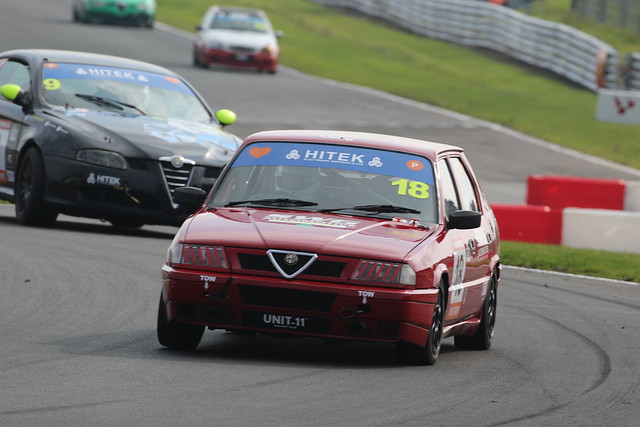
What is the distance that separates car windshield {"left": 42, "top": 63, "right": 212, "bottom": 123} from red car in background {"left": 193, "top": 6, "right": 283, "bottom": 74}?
70.4 ft

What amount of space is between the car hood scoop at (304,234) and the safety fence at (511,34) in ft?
105

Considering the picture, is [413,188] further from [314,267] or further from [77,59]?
[77,59]

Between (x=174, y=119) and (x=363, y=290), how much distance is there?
7.22 meters

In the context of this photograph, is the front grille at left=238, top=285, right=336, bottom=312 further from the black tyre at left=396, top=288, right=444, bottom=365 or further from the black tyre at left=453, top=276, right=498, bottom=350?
the black tyre at left=453, top=276, right=498, bottom=350

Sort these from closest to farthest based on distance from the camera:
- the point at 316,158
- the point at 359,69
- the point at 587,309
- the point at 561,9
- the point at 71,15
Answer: the point at 316,158, the point at 587,309, the point at 359,69, the point at 71,15, the point at 561,9

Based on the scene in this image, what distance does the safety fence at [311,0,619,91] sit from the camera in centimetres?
4108

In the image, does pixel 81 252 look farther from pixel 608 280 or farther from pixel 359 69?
pixel 359 69

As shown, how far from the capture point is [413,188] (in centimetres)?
924

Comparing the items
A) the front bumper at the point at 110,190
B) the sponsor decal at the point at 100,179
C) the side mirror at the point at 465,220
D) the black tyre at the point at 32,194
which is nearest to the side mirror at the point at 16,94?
the black tyre at the point at 32,194

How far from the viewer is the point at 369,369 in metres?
8.40

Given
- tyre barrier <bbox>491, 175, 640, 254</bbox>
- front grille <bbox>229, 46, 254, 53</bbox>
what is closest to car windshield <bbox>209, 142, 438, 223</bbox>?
tyre barrier <bbox>491, 175, 640, 254</bbox>

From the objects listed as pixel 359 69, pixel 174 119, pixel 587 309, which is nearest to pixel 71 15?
pixel 359 69

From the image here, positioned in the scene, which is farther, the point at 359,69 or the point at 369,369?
the point at 359,69

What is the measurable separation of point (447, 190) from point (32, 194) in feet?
18.4
